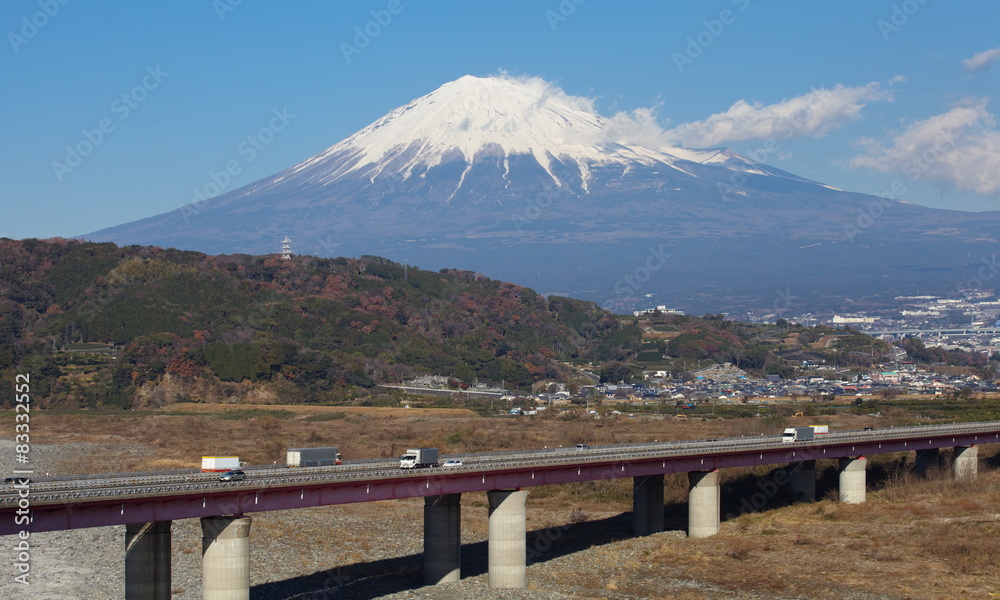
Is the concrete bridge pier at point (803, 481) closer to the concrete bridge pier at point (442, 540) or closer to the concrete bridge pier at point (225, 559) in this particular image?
the concrete bridge pier at point (442, 540)

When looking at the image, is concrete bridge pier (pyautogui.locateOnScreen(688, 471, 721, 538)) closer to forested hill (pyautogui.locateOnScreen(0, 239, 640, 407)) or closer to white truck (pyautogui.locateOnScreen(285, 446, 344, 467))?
white truck (pyautogui.locateOnScreen(285, 446, 344, 467))

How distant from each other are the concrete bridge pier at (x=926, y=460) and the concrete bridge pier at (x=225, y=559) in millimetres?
60248

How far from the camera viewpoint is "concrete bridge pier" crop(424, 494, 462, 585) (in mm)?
56188

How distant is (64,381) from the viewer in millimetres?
159125

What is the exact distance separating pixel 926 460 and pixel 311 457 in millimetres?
52782

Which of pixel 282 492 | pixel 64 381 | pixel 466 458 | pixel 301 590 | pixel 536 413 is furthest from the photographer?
pixel 64 381

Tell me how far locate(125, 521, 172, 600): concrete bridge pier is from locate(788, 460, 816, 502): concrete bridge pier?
4721 centimetres

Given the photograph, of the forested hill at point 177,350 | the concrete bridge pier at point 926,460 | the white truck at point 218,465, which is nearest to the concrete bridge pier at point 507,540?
the white truck at point 218,465

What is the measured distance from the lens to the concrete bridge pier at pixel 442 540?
5619cm

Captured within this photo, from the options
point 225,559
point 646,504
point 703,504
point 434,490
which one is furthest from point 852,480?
point 225,559

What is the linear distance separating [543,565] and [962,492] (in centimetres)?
3533

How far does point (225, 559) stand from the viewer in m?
46.3

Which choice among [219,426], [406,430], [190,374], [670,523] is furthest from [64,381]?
[670,523]

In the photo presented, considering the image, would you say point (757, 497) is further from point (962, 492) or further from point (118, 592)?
point (118, 592)
